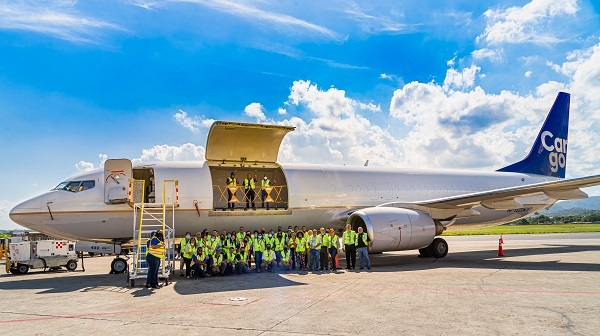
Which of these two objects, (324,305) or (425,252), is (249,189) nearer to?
(425,252)

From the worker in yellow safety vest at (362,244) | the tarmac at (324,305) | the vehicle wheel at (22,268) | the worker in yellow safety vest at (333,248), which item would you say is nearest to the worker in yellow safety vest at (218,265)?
the tarmac at (324,305)

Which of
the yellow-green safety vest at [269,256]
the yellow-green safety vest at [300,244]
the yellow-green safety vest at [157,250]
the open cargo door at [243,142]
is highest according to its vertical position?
the open cargo door at [243,142]

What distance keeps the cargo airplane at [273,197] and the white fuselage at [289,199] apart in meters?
0.03

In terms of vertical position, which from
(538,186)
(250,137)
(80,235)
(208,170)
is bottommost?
(80,235)

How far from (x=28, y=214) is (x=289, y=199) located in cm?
809

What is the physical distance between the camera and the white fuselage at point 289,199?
13992mm

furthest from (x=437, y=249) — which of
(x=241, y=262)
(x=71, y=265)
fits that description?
(x=71, y=265)

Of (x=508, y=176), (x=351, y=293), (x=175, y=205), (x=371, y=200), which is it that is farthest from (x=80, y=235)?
(x=508, y=176)

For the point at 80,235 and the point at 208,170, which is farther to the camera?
the point at 208,170

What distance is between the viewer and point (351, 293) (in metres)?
9.35

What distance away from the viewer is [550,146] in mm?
24578

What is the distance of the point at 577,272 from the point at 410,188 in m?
8.26

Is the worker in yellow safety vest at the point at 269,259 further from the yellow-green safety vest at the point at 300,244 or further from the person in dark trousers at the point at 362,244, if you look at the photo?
the person in dark trousers at the point at 362,244

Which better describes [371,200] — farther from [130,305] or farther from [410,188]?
[130,305]
